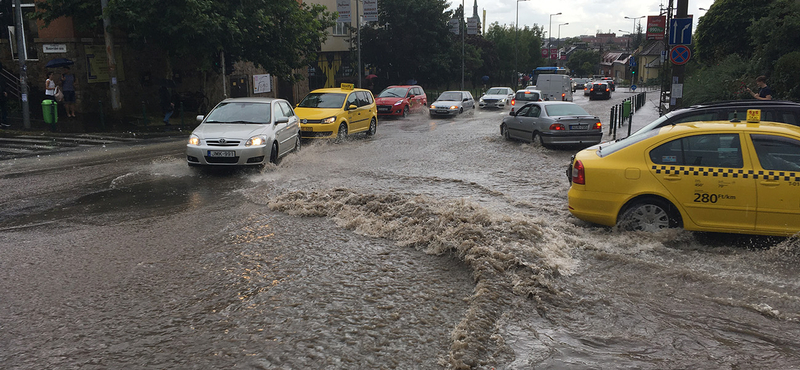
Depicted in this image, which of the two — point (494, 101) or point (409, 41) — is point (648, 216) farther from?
point (409, 41)

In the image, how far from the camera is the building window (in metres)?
43.6

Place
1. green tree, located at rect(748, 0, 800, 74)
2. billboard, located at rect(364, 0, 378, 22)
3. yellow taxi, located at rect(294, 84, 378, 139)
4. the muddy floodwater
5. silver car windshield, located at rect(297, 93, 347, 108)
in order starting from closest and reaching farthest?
the muddy floodwater < yellow taxi, located at rect(294, 84, 378, 139) < silver car windshield, located at rect(297, 93, 347, 108) < green tree, located at rect(748, 0, 800, 74) < billboard, located at rect(364, 0, 378, 22)

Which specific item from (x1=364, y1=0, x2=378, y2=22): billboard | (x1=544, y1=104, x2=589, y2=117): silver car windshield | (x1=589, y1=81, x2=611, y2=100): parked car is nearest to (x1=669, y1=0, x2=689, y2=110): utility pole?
(x1=544, y1=104, x2=589, y2=117): silver car windshield

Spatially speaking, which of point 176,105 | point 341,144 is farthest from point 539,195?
point 176,105

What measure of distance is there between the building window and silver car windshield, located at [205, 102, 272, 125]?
3165 cm

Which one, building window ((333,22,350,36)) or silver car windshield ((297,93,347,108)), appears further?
building window ((333,22,350,36))

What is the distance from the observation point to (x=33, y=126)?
67.6 feet

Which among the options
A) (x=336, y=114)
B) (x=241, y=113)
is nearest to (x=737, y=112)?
(x=241, y=113)

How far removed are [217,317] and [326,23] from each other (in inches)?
993

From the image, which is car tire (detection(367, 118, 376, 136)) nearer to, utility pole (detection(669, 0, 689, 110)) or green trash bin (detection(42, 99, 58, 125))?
utility pole (detection(669, 0, 689, 110))

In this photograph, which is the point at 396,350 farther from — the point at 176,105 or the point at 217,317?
the point at 176,105

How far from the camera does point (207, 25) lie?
2066 cm

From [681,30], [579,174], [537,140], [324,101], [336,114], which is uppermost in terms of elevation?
[681,30]

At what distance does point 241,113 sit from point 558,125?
8.07m
